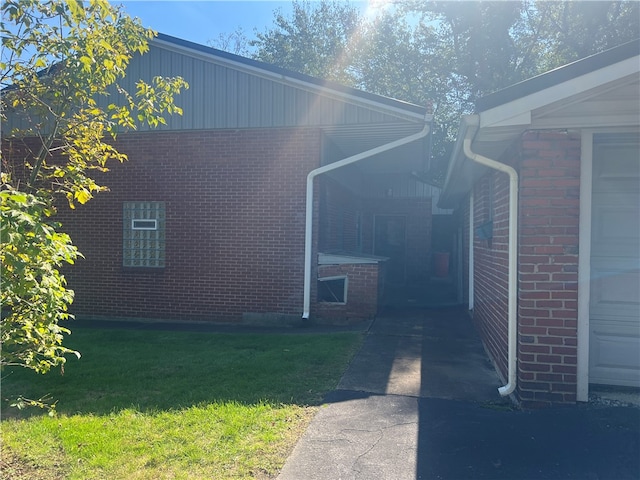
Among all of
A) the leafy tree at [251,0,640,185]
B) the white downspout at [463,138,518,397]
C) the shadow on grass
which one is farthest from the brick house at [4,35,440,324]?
the leafy tree at [251,0,640,185]

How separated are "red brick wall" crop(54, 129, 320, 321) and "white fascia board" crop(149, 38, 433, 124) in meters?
0.75

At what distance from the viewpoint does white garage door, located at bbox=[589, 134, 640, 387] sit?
3924 mm

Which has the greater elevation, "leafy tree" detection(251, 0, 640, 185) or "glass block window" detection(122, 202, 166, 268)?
"leafy tree" detection(251, 0, 640, 185)

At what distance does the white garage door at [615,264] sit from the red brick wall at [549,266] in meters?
0.38

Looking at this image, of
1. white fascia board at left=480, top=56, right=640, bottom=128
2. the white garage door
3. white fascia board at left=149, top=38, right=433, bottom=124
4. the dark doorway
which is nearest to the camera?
white fascia board at left=480, top=56, right=640, bottom=128

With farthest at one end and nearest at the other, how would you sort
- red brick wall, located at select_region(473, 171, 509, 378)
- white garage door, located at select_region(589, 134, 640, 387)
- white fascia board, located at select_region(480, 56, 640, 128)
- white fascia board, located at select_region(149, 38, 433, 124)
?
white fascia board, located at select_region(149, 38, 433, 124) < red brick wall, located at select_region(473, 171, 509, 378) < white garage door, located at select_region(589, 134, 640, 387) < white fascia board, located at select_region(480, 56, 640, 128)

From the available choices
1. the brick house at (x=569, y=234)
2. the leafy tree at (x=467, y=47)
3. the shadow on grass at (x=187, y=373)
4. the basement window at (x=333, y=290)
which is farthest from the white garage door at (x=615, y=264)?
the leafy tree at (x=467, y=47)

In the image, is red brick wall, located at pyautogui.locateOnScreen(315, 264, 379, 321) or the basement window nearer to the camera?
red brick wall, located at pyautogui.locateOnScreen(315, 264, 379, 321)

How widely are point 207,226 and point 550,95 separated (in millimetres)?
→ 6209

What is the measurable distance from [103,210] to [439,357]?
22.8ft

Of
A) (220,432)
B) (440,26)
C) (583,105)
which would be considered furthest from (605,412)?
(440,26)

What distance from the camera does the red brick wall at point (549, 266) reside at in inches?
149

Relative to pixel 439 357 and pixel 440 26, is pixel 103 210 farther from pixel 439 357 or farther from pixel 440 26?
pixel 440 26

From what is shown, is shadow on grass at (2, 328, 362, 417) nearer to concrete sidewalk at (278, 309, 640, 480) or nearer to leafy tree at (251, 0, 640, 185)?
concrete sidewalk at (278, 309, 640, 480)
